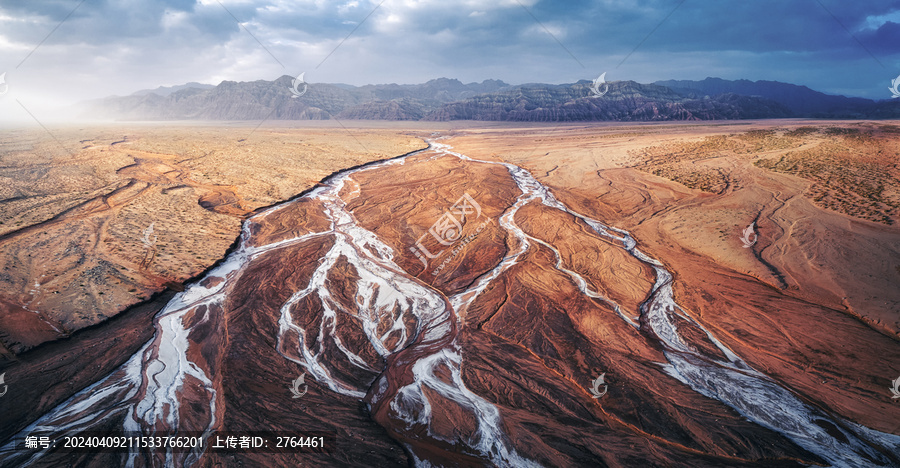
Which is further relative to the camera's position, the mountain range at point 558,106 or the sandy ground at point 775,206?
the mountain range at point 558,106

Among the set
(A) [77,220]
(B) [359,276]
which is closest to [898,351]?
(B) [359,276]

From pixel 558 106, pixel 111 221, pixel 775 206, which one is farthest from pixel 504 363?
pixel 558 106

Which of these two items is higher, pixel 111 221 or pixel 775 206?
pixel 775 206

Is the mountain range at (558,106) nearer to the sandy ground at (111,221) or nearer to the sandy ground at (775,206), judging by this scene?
the sandy ground at (111,221)

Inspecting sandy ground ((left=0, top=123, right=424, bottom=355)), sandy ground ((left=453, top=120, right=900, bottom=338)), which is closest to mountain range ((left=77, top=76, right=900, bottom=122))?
sandy ground ((left=0, top=123, right=424, bottom=355))

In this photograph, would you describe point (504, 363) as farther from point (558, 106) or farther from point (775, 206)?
point (558, 106)

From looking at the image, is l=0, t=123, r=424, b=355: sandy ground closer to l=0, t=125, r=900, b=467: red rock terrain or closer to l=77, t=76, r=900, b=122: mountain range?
l=0, t=125, r=900, b=467: red rock terrain

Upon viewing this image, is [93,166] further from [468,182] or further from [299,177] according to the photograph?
[468,182]

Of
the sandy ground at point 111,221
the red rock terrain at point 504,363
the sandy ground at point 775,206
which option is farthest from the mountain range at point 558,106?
the red rock terrain at point 504,363

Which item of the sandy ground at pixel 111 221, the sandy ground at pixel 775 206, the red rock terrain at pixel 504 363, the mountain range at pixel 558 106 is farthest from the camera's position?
the mountain range at pixel 558 106
